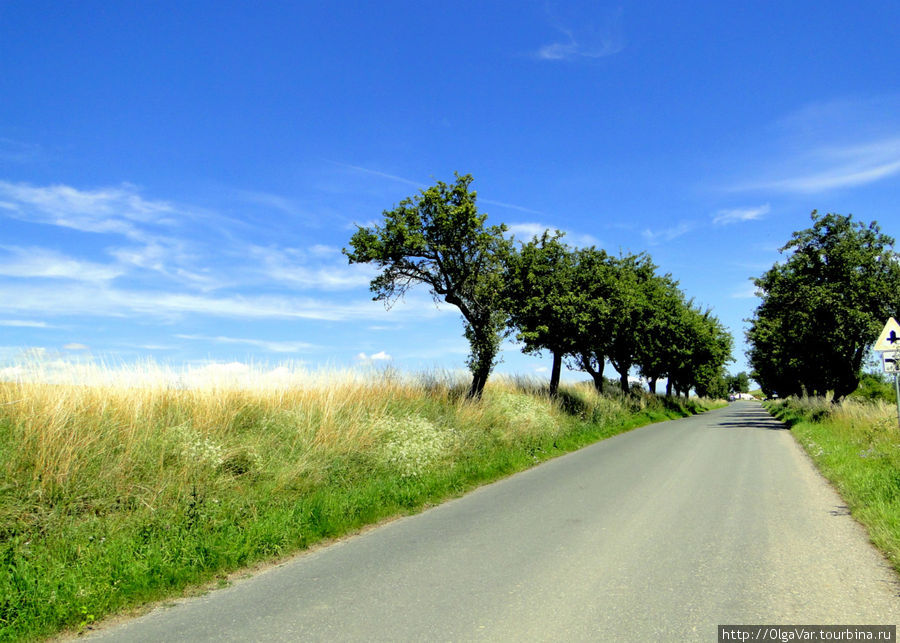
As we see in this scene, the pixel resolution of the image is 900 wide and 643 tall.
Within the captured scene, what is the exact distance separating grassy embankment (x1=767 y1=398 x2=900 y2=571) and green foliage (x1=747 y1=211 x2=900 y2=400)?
4.34 m

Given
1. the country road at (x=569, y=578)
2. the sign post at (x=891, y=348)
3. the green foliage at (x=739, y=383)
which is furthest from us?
the green foliage at (x=739, y=383)

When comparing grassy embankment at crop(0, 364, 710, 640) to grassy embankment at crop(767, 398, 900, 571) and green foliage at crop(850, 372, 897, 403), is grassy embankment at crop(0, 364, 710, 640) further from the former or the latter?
green foliage at crop(850, 372, 897, 403)

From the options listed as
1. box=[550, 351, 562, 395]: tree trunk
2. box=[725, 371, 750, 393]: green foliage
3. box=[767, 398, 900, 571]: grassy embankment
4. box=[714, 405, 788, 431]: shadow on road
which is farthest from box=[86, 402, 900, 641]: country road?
box=[725, 371, 750, 393]: green foliage

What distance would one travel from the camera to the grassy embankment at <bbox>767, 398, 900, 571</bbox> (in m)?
6.82

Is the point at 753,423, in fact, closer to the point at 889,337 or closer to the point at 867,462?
the point at 889,337

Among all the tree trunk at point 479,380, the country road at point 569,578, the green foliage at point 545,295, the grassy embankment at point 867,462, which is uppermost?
the green foliage at point 545,295

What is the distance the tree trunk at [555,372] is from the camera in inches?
1076

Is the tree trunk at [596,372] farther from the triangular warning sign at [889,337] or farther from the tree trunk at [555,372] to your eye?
the triangular warning sign at [889,337]

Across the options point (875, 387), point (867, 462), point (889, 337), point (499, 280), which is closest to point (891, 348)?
point (889, 337)

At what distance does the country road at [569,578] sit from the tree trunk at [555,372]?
59.3 feet

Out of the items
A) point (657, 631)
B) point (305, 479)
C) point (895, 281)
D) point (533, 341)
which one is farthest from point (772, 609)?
point (895, 281)

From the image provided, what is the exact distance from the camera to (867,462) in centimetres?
1119

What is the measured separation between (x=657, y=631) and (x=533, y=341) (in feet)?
69.7

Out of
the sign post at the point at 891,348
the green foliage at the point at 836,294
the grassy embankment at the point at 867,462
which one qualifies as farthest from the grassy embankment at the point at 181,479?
the green foliage at the point at 836,294
